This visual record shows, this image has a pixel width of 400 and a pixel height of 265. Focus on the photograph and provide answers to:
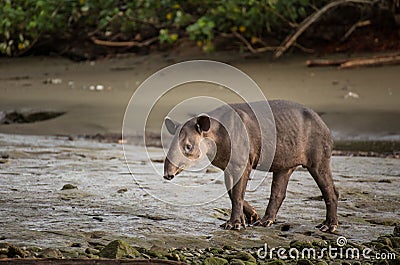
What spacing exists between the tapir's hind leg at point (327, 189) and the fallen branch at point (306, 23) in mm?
8516

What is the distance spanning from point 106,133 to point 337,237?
636 centimetres

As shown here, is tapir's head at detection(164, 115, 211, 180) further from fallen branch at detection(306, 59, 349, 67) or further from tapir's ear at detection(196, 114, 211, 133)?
fallen branch at detection(306, 59, 349, 67)

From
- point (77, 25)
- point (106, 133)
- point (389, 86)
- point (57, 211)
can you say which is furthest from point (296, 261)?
point (77, 25)

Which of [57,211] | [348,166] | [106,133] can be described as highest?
[57,211]

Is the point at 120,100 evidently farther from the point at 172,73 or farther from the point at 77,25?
the point at 77,25

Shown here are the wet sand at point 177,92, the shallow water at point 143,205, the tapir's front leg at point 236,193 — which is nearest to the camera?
the shallow water at point 143,205

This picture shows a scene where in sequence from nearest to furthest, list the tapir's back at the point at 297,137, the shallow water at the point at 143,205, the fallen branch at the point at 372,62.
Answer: the shallow water at the point at 143,205 < the tapir's back at the point at 297,137 < the fallen branch at the point at 372,62

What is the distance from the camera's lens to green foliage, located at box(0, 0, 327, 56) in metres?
14.1

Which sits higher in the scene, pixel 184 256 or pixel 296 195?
pixel 184 256

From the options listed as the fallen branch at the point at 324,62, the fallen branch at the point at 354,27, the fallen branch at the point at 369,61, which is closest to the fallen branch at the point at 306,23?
the fallen branch at the point at 354,27

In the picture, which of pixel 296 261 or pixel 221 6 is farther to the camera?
pixel 221 6

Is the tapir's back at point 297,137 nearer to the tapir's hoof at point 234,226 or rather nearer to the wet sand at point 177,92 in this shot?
the tapir's hoof at point 234,226

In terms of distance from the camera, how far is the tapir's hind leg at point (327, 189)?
5211mm

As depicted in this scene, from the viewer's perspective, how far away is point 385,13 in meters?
14.2
